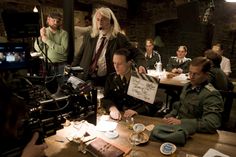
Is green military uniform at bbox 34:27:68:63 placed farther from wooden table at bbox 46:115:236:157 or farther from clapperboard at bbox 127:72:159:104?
wooden table at bbox 46:115:236:157

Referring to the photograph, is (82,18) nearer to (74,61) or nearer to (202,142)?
(74,61)

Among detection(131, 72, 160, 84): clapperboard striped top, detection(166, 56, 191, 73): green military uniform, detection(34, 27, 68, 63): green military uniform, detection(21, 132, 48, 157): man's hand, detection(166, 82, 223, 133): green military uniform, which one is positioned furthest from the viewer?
detection(166, 56, 191, 73): green military uniform

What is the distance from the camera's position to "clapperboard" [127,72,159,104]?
6.31 ft

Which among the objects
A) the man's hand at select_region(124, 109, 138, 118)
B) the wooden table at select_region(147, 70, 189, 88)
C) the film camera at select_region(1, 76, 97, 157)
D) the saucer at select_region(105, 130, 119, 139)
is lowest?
the wooden table at select_region(147, 70, 189, 88)

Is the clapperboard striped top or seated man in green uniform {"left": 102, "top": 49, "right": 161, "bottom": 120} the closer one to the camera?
the clapperboard striped top

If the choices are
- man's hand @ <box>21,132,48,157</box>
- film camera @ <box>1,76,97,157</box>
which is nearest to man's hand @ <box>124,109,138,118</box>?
film camera @ <box>1,76,97,157</box>

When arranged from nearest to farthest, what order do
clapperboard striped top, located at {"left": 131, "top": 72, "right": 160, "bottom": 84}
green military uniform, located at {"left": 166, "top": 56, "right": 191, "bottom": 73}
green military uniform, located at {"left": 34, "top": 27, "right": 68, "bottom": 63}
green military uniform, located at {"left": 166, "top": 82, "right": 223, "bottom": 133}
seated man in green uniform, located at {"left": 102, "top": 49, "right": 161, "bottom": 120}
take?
green military uniform, located at {"left": 166, "top": 82, "right": 223, "bottom": 133}
clapperboard striped top, located at {"left": 131, "top": 72, "right": 160, "bottom": 84}
seated man in green uniform, located at {"left": 102, "top": 49, "right": 161, "bottom": 120}
green military uniform, located at {"left": 34, "top": 27, "right": 68, "bottom": 63}
green military uniform, located at {"left": 166, "top": 56, "right": 191, "bottom": 73}

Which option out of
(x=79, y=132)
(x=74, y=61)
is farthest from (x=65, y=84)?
(x=74, y=61)

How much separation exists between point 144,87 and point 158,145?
1.75ft

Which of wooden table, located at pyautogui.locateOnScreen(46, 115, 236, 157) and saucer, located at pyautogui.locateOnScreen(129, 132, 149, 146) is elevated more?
saucer, located at pyautogui.locateOnScreen(129, 132, 149, 146)

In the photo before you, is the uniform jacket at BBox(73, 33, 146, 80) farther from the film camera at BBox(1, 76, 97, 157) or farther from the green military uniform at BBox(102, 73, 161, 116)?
the film camera at BBox(1, 76, 97, 157)

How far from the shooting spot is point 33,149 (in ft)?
4.09

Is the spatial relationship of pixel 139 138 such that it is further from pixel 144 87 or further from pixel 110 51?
pixel 110 51

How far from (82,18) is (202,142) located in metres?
4.55
